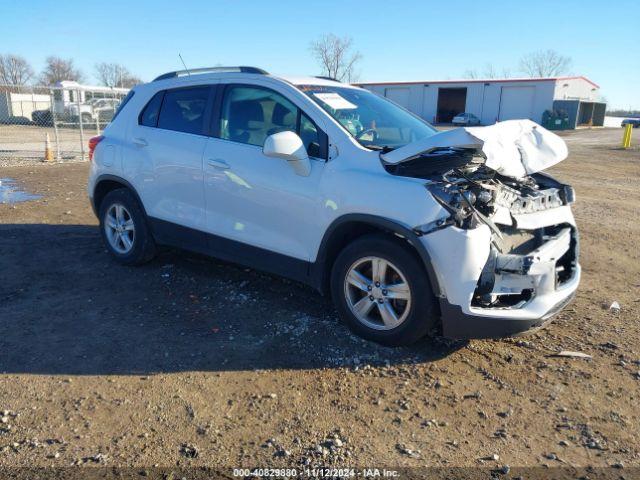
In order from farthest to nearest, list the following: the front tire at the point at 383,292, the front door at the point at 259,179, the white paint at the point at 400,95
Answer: the white paint at the point at 400,95, the front door at the point at 259,179, the front tire at the point at 383,292

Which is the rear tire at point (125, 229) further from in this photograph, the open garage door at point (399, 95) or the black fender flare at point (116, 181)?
the open garage door at point (399, 95)

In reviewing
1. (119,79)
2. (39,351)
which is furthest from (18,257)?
(119,79)

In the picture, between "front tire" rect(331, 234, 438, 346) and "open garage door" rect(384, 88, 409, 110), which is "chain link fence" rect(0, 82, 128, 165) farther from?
"open garage door" rect(384, 88, 409, 110)

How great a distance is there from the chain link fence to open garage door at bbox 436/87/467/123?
31.4m

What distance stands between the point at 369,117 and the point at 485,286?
180 centimetres

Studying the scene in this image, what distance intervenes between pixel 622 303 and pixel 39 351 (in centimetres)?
496

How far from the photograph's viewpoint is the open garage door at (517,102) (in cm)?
4747

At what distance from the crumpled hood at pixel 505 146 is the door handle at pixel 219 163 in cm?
145

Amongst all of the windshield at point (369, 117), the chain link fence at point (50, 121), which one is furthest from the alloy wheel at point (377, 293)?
the chain link fence at point (50, 121)

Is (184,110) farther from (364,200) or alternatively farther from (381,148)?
(364,200)

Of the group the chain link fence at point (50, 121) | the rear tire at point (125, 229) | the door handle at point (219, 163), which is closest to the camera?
the door handle at point (219, 163)

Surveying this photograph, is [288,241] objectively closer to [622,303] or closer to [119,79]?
[622,303]

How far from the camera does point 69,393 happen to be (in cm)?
336

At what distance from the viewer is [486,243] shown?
3.45 metres
